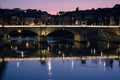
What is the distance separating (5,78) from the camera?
22250mm

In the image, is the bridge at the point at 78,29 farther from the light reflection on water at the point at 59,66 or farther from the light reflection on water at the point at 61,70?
the light reflection on water at the point at 61,70

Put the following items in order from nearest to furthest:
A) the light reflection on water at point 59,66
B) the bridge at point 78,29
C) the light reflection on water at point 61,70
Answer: the light reflection on water at point 61,70 < the light reflection on water at point 59,66 < the bridge at point 78,29

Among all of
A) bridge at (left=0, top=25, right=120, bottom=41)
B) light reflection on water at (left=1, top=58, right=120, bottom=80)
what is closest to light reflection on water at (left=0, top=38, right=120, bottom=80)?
light reflection on water at (left=1, top=58, right=120, bottom=80)

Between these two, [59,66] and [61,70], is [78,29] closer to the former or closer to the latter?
[59,66]

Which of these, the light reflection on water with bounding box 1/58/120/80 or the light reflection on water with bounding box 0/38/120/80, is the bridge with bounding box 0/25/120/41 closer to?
the light reflection on water with bounding box 0/38/120/80

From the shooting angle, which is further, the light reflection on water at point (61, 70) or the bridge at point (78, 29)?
the bridge at point (78, 29)

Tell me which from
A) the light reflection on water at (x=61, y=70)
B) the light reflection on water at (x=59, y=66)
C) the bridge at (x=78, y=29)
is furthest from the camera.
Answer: the bridge at (x=78, y=29)

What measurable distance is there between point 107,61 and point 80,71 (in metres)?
4.71

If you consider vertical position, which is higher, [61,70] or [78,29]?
[78,29]

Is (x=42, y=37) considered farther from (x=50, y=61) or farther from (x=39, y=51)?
(x=50, y=61)

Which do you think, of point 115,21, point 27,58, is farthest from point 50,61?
point 115,21

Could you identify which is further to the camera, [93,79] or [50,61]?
[50,61]

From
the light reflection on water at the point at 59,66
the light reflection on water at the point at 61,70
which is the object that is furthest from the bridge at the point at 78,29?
the light reflection on water at the point at 61,70

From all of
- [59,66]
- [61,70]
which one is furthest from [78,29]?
[61,70]
